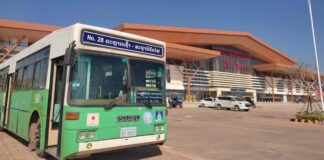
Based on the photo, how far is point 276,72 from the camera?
7444cm

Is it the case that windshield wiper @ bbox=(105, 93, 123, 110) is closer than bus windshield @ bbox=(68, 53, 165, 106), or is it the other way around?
bus windshield @ bbox=(68, 53, 165, 106)

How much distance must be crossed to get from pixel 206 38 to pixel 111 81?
1902 inches

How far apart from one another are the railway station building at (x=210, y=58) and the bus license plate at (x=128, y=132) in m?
32.7

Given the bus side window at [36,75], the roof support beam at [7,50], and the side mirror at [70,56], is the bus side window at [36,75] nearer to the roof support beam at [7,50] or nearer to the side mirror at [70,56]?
the side mirror at [70,56]

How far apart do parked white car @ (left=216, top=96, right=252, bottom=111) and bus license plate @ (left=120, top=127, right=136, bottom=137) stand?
26.3 metres

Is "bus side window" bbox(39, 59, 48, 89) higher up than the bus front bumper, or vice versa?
"bus side window" bbox(39, 59, 48, 89)

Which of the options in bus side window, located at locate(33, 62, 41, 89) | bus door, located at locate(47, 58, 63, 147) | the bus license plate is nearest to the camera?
the bus license plate

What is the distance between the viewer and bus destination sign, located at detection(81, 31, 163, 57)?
5.31 meters

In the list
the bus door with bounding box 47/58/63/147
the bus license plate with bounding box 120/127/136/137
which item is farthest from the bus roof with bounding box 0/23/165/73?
the bus license plate with bounding box 120/127/136/137

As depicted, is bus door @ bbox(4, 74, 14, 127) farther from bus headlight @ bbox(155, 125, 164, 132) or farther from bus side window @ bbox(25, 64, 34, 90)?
bus headlight @ bbox(155, 125, 164, 132)

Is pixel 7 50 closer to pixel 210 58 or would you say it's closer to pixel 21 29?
pixel 21 29

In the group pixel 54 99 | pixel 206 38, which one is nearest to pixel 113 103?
pixel 54 99

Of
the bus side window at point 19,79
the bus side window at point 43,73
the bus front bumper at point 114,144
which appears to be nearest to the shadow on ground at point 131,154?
the bus front bumper at point 114,144

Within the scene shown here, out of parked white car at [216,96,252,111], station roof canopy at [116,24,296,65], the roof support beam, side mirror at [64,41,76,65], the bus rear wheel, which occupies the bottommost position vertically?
the bus rear wheel
